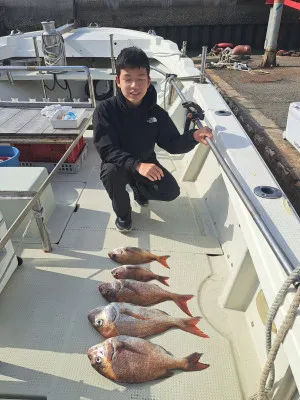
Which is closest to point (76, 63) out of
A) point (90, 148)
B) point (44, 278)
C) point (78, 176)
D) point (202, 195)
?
point (90, 148)

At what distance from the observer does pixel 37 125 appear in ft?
12.3

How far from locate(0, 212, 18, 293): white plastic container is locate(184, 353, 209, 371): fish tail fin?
50.2 inches

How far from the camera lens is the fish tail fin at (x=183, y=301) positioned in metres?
2.13

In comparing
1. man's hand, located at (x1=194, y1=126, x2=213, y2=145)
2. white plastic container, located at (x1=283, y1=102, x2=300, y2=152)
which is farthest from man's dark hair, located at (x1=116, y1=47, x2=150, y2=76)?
white plastic container, located at (x1=283, y1=102, x2=300, y2=152)

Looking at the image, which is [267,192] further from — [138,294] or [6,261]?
[6,261]

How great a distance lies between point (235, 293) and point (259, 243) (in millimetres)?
596

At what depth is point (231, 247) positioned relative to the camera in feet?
8.10

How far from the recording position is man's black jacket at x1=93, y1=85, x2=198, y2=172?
2502 millimetres

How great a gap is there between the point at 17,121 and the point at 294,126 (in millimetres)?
3241

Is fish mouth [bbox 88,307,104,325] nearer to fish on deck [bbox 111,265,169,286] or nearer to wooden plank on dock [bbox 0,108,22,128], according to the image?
fish on deck [bbox 111,265,169,286]

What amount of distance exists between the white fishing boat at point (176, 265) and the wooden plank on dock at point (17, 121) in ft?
0.07

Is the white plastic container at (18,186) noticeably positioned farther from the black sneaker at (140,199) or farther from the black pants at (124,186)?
the black sneaker at (140,199)

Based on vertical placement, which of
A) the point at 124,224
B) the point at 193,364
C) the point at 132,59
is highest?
the point at 132,59

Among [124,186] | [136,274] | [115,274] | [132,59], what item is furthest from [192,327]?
[132,59]
